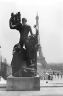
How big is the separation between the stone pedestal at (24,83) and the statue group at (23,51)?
1.03ft

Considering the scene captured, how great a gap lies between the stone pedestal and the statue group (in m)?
0.31

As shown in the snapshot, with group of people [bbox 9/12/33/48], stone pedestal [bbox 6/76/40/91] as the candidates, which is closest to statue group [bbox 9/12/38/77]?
group of people [bbox 9/12/33/48]

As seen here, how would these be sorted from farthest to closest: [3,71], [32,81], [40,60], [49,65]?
[49,65] → [40,60] → [3,71] → [32,81]

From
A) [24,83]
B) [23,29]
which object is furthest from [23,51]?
[24,83]

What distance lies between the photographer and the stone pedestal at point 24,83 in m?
16.2

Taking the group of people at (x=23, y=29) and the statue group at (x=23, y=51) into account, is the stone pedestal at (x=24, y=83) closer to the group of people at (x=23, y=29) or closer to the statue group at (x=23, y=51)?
the statue group at (x=23, y=51)

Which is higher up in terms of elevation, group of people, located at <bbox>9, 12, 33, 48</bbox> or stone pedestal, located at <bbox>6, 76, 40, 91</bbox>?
group of people, located at <bbox>9, 12, 33, 48</bbox>

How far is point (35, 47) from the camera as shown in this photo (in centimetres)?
1700

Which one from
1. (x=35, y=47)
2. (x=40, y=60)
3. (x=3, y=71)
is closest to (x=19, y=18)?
(x=35, y=47)

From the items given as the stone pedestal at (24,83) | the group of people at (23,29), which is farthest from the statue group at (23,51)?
the stone pedestal at (24,83)

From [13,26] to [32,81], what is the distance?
10.1 ft

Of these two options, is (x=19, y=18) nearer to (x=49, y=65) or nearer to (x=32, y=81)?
(x=32, y=81)

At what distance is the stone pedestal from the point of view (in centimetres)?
1620

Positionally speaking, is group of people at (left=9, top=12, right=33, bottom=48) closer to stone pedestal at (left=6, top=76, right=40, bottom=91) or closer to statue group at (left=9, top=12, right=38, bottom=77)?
statue group at (left=9, top=12, right=38, bottom=77)
